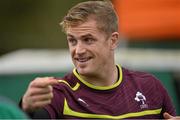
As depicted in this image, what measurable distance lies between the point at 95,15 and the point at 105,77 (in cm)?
36

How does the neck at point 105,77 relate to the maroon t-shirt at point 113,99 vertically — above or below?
above

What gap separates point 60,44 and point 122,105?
51.3ft

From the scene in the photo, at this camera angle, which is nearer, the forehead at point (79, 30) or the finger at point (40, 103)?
the finger at point (40, 103)

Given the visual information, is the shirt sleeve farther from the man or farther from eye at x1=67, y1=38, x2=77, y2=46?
eye at x1=67, y1=38, x2=77, y2=46

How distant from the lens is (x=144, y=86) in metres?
4.62

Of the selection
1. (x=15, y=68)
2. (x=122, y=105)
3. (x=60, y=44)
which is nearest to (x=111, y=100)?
(x=122, y=105)

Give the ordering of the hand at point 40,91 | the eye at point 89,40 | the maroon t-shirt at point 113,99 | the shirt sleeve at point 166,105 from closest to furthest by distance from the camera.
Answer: the hand at point 40,91 < the maroon t-shirt at point 113,99 < the eye at point 89,40 < the shirt sleeve at point 166,105

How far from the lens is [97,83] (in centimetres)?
445

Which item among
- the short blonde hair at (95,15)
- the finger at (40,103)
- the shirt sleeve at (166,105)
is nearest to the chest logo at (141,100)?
the shirt sleeve at (166,105)

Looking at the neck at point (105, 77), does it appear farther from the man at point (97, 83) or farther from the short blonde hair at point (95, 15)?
the short blonde hair at point (95, 15)

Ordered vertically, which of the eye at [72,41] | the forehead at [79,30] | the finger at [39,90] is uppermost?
the forehead at [79,30]

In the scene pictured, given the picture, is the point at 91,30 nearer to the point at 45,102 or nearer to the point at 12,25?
the point at 45,102

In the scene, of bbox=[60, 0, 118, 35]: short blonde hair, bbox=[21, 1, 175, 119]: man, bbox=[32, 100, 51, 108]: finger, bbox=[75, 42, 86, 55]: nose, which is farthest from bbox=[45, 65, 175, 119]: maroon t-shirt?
bbox=[32, 100, 51, 108]: finger

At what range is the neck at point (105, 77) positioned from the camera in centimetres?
443
